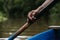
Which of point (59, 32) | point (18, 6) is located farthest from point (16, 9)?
point (59, 32)

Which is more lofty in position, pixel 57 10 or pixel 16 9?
pixel 16 9

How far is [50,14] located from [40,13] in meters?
22.0

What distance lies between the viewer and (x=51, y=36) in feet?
9.55

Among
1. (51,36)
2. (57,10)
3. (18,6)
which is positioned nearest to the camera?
(51,36)

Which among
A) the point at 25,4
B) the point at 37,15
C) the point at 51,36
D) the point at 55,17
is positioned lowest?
the point at 37,15

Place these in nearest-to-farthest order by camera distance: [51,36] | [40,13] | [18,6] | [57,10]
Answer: [40,13], [51,36], [57,10], [18,6]

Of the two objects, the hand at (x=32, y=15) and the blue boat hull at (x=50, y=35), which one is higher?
the blue boat hull at (x=50, y=35)

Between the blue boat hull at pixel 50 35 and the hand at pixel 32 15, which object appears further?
the blue boat hull at pixel 50 35

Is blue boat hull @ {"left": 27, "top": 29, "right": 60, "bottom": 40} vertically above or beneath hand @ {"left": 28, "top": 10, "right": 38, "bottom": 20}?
above

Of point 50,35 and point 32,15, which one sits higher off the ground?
point 50,35

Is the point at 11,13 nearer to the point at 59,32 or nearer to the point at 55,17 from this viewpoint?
the point at 55,17

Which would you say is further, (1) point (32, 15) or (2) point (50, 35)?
(2) point (50, 35)

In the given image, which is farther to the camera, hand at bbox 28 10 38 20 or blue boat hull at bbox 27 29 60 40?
blue boat hull at bbox 27 29 60 40

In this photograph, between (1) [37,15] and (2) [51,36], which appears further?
(2) [51,36]
